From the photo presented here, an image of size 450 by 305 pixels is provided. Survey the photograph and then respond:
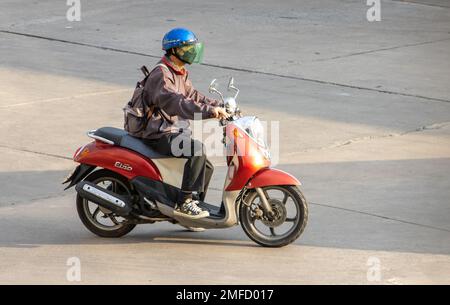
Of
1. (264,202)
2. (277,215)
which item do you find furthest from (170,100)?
(277,215)

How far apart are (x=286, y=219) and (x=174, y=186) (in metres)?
0.86

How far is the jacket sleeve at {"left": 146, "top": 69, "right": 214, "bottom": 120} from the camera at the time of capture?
8.14 m

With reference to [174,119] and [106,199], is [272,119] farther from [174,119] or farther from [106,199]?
[106,199]

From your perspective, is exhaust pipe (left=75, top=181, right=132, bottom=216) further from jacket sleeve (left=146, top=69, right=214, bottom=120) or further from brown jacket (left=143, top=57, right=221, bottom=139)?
jacket sleeve (left=146, top=69, right=214, bottom=120)

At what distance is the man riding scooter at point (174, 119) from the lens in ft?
27.3

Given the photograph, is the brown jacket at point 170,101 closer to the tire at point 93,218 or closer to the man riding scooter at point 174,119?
the man riding scooter at point 174,119

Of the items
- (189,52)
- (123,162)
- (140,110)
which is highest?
(189,52)

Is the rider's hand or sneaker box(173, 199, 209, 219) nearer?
the rider's hand

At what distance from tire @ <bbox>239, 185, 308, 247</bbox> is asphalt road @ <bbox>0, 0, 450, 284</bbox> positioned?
66 mm

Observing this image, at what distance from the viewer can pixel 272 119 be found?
12.5 meters

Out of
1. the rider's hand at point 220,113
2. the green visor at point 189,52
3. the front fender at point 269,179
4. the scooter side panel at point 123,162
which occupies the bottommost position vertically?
the front fender at point 269,179

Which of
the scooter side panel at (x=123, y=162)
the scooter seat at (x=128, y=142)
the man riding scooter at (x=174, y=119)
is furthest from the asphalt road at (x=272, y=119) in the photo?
the scooter seat at (x=128, y=142)

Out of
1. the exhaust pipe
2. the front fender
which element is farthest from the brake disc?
the exhaust pipe
